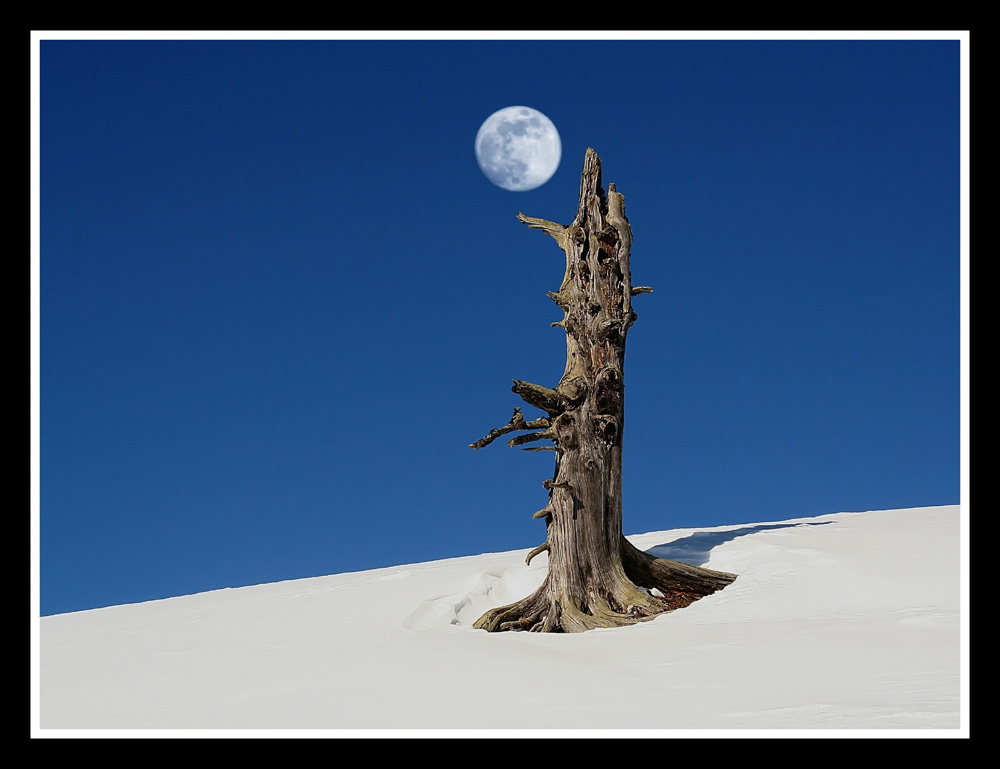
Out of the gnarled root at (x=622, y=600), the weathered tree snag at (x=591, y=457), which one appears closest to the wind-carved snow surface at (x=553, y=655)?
the gnarled root at (x=622, y=600)

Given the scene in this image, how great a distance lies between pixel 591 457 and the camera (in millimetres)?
11430

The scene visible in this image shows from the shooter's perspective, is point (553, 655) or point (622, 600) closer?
point (553, 655)

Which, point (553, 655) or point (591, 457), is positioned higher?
point (591, 457)

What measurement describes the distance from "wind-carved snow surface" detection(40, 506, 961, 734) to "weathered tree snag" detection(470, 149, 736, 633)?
29.5 inches

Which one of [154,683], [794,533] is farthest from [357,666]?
[794,533]

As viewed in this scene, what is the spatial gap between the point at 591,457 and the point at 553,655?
3.36m

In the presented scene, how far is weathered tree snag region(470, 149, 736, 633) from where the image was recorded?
11.0 metres

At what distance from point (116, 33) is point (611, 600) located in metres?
7.54

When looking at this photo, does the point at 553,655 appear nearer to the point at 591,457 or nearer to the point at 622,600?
the point at 622,600

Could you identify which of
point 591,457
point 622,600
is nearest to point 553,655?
point 622,600

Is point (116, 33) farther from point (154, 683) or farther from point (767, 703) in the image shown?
point (767, 703)

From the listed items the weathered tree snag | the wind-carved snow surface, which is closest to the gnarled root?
the weathered tree snag

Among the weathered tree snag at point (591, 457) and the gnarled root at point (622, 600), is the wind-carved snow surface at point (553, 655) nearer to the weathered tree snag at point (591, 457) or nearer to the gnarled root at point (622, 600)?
the gnarled root at point (622, 600)

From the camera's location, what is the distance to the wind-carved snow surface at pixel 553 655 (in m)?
6.40
